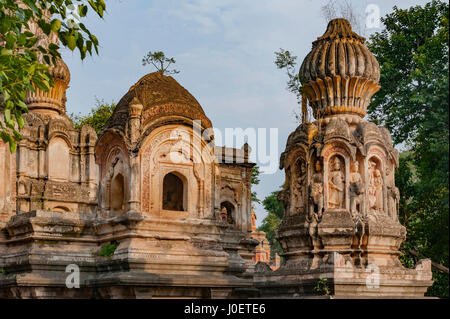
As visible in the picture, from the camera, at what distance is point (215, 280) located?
1274cm

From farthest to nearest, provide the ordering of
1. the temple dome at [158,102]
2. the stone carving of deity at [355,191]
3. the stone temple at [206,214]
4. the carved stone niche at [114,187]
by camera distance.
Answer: the carved stone niche at [114,187]
the temple dome at [158,102]
the stone carving of deity at [355,191]
the stone temple at [206,214]

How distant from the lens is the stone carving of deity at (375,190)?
1313cm

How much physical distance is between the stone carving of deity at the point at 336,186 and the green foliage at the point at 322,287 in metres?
1.66

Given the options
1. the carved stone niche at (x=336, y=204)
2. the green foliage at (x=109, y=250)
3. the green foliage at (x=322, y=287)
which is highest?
the carved stone niche at (x=336, y=204)

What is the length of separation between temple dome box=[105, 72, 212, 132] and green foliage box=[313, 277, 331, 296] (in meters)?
3.73

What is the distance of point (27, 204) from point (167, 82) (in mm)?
7063

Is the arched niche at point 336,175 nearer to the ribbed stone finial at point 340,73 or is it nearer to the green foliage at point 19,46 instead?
the ribbed stone finial at point 340,73

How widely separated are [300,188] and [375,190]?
143 cm

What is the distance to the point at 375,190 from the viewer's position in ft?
43.3

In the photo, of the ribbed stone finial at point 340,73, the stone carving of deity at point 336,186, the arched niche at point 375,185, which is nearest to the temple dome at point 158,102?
the ribbed stone finial at point 340,73

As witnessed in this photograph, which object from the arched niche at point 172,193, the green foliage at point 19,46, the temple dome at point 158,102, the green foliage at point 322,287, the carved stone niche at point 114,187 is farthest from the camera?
the arched niche at point 172,193

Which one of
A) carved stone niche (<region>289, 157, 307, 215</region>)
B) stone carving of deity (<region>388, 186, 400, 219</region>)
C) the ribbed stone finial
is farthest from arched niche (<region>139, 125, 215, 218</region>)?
stone carving of deity (<region>388, 186, 400, 219</region>)
